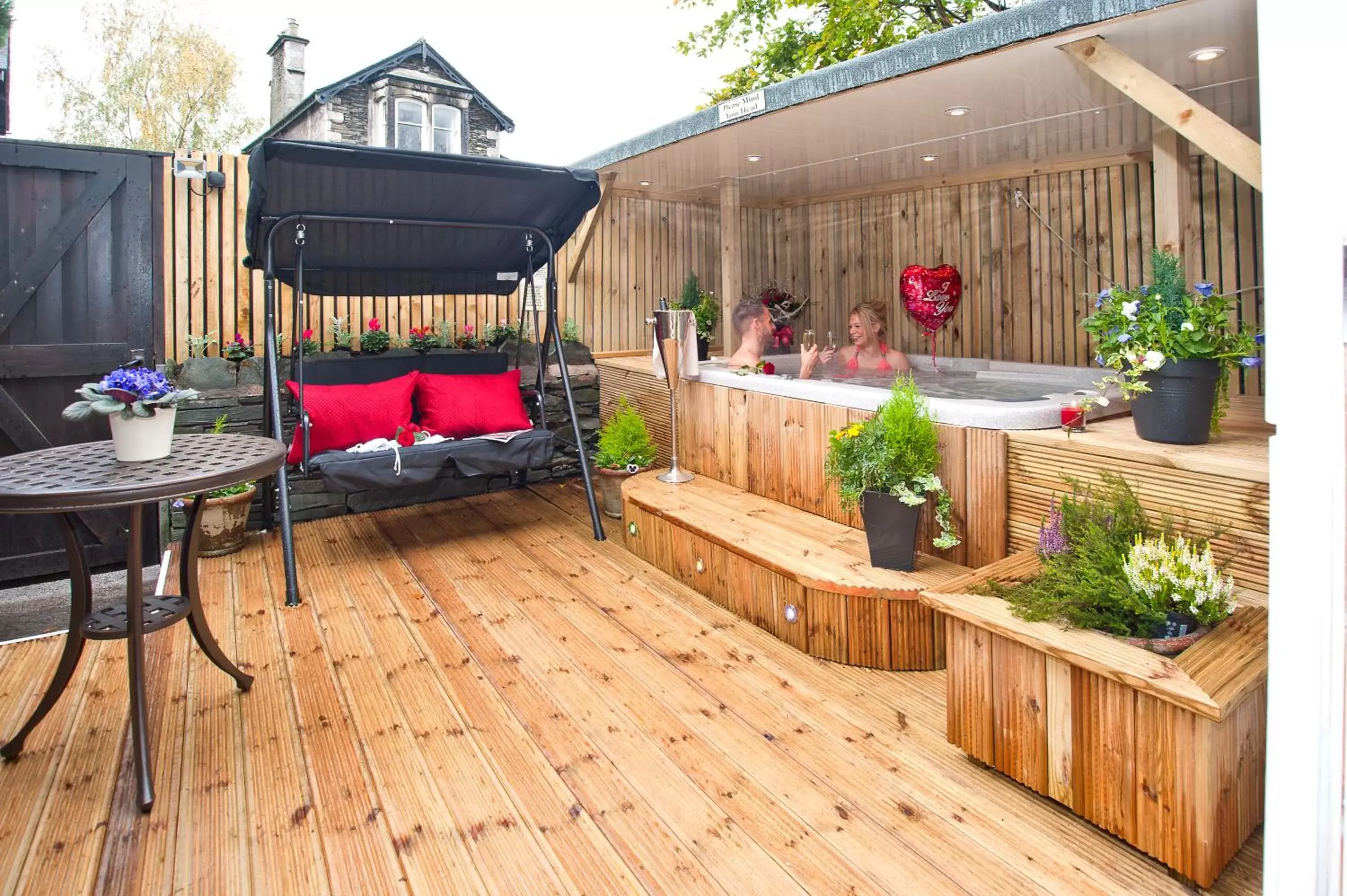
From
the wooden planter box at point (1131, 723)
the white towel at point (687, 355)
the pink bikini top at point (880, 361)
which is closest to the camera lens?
the wooden planter box at point (1131, 723)

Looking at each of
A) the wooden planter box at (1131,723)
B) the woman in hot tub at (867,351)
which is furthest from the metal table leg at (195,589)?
the woman in hot tub at (867,351)

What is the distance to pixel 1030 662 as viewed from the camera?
1.86 metres

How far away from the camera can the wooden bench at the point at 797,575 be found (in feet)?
8.59

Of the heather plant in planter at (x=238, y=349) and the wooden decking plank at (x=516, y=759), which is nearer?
the wooden decking plank at (x=516, y=759)

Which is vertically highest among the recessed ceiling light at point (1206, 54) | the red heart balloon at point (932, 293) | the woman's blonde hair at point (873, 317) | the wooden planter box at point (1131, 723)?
the recessed ceiling light at point (1206, 54)

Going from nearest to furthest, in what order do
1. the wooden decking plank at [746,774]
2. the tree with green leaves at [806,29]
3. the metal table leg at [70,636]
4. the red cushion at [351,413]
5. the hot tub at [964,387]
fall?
the wooden decking plank at [746,774], the metal table leg at [70,636], the hot tub at [964,387], the red cushion at [351,413], the tree with green leaves at [806,29]

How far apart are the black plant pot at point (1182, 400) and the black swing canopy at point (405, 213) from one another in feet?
8.71

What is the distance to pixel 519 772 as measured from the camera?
2.07 metres

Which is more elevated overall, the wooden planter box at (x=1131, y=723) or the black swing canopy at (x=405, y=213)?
the black swing canopy at (x=405, y=213)

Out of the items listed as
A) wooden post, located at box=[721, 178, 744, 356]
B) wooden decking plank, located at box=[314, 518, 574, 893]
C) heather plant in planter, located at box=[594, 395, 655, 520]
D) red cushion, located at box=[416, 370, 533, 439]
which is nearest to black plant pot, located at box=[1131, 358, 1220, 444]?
wooden decking plank, located at box=[314, 518, 574, 893]

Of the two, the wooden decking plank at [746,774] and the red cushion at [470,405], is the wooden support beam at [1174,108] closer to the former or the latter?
the wooden decking plank at [746,774]

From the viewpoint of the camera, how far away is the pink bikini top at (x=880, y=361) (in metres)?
5.33

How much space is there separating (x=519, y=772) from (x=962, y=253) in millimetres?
4704

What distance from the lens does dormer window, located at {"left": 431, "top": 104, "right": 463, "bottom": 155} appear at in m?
12.6
